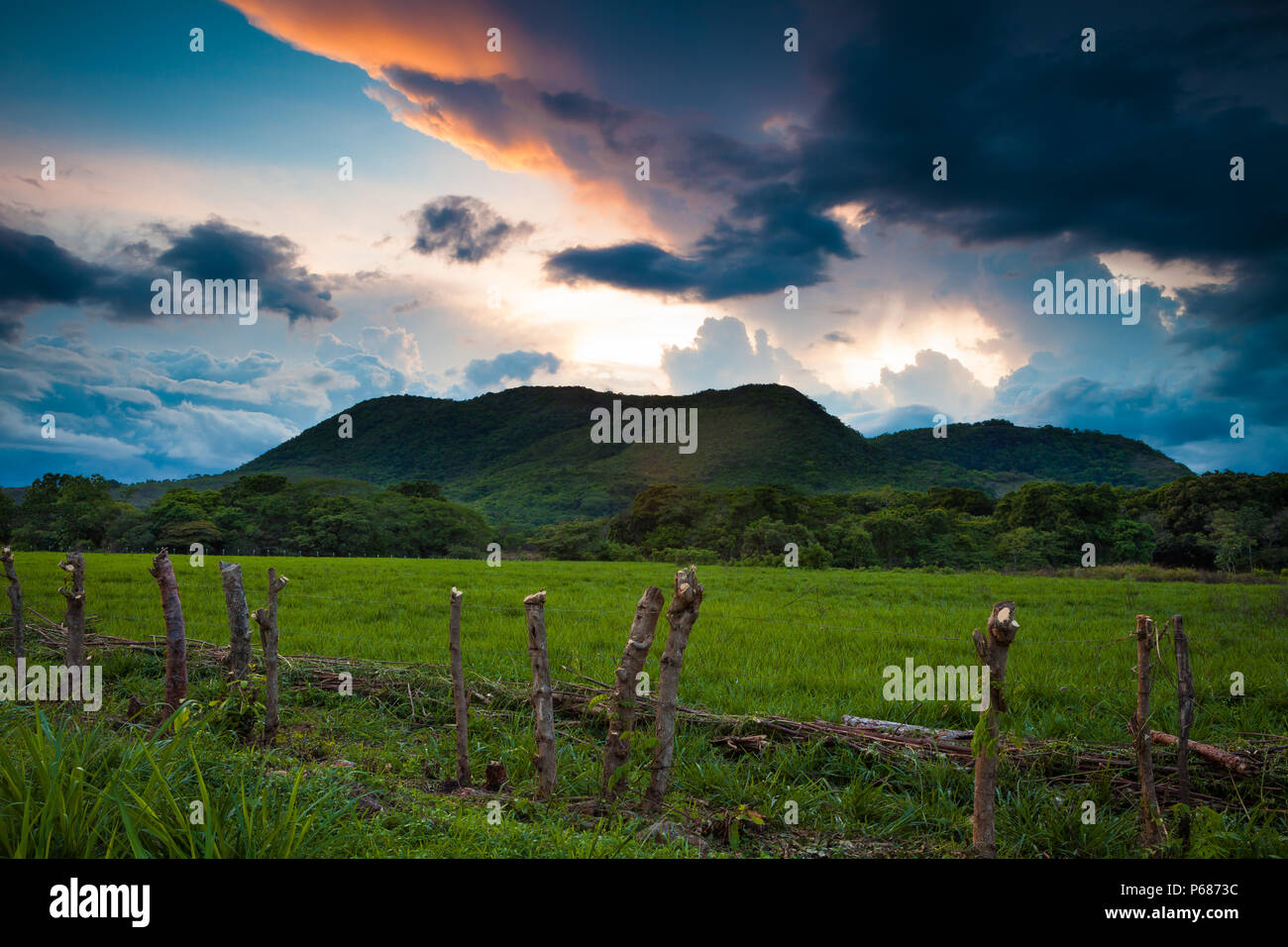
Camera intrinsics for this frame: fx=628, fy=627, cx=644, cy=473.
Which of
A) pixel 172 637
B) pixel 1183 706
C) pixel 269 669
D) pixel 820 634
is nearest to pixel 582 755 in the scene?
pixel 269 669

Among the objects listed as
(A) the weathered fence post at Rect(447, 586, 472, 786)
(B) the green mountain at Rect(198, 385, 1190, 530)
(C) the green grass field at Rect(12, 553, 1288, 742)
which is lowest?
(C) the green grass field at Rect(12, 553, 1288, 742)

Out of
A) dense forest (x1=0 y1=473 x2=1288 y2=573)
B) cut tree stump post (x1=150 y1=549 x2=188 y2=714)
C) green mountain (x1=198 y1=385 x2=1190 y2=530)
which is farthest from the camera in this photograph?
green mountain (x1=198 y1=385 x2=1190 y2=530)

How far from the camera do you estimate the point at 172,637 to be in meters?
5.23

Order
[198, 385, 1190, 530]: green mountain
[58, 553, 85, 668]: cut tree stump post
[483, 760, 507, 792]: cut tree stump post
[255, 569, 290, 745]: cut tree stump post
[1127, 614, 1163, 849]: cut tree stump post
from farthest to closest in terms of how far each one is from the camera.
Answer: [198, 385, 1190, 530]: green mountain → [58, 553, 85, 668]: cut tree stump post → [255, 569, 290, 745]: cut tree stump post → [483, 760, 507, 792]: cut tree stump post → [1127, 614, 1163, 849]: cut tree stump post

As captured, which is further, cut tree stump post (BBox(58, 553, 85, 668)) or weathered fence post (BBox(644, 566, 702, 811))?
cut tree stump post (BBox(58, 553, 85, 668))

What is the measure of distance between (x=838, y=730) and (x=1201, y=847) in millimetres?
2265

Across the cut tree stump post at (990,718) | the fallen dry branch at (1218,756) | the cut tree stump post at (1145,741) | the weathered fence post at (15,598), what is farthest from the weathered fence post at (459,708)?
the weathered fence post at (15,598)

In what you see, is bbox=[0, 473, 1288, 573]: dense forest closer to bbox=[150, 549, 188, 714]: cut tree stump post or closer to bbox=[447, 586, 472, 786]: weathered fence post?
bbox=[447, 586, 472, 786]: weathered fence post

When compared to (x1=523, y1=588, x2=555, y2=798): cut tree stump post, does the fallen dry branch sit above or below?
below

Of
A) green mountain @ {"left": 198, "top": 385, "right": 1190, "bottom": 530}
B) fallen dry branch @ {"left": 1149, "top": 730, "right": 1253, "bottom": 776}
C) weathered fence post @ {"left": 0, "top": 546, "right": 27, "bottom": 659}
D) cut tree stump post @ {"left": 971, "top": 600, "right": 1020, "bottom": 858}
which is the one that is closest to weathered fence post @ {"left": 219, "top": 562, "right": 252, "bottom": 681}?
weathered fence post @ {"left": 0, "top": 546, "right": 27, "bottom": 659}

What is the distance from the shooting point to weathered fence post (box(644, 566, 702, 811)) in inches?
153

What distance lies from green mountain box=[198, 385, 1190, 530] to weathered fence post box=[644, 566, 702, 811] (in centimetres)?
7258
